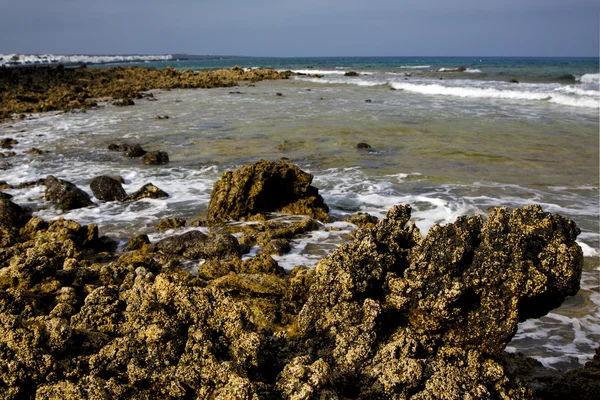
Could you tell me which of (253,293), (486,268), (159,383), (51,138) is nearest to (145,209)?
(253,293)


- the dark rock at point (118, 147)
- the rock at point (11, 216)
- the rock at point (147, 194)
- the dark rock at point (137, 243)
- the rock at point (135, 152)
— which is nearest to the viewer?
the dark rock at point (137, 243)

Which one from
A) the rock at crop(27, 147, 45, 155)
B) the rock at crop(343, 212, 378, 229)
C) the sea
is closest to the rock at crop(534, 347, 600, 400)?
the sea

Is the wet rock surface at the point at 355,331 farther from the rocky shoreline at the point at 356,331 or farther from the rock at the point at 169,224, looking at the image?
the rock at the point at 169,224

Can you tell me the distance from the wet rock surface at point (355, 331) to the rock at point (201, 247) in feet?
8.02

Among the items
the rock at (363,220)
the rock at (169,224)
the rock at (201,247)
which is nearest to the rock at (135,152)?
the rock at (169,224)

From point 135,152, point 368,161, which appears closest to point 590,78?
point 368,161

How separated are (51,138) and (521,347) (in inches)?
618

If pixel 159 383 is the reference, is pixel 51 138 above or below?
above

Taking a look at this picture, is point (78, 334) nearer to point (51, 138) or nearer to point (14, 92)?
point (51, 138)

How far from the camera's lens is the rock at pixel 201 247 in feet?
20.1

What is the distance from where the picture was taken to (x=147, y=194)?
30.2ft

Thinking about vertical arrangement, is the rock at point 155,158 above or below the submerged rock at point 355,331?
above

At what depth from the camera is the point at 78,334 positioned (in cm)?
308

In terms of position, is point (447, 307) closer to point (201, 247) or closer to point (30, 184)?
point (201, 247)
